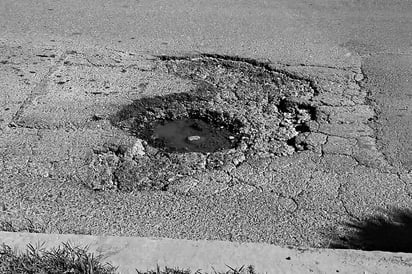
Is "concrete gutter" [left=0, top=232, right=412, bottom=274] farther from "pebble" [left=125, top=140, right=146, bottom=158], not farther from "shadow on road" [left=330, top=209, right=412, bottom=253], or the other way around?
"pebble" [left=125, top=140, right=146, bottom=158]

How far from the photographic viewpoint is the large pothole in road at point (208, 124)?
4.63 meters

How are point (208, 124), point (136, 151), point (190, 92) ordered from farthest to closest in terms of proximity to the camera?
point (190, 92), point (208, 124), point (136, 151)

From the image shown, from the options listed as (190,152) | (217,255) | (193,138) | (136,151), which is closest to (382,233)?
(217,255)

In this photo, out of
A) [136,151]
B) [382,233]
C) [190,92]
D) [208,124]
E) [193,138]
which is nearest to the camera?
[382,233]

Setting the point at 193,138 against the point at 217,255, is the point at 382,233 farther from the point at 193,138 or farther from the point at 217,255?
the point at 193,138

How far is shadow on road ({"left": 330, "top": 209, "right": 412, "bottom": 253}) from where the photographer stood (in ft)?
12.6

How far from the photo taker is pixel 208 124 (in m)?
5.25

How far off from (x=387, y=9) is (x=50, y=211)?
5924 millimetres

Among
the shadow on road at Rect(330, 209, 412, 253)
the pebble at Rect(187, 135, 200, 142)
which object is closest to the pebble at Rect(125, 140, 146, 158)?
the pebble at Rect(187, 135, 200, 142)

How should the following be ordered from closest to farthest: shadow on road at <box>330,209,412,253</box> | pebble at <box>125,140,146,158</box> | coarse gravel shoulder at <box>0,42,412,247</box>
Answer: shadow on road at <box>330,209,412,253</box>
coarse gravel shoulder at <box>0,42,412,247</box>
pebble at <box>125,140,146,158</box>

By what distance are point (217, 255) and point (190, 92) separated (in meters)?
2.57

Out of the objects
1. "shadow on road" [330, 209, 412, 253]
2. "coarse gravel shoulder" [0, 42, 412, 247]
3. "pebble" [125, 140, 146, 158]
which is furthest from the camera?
"pebble" [125, 140, 146, 158]

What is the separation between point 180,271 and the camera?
3.25 m

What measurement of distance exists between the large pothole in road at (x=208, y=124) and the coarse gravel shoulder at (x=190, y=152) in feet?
0.05
